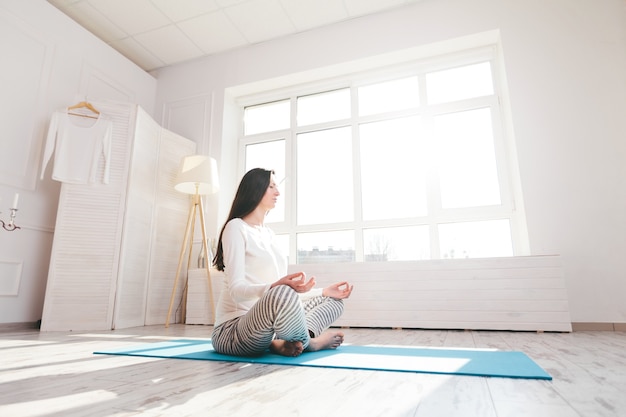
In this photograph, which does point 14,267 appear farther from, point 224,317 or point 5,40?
point 224,317

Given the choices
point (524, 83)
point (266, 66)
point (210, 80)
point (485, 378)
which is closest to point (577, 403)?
point (485, 378)

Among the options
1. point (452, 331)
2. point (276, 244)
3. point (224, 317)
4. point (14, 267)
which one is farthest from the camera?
point (14, 267)

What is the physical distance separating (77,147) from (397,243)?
2.94m

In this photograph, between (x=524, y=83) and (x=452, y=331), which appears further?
(x=524, y=83)

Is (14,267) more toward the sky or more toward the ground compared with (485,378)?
more toward the sky

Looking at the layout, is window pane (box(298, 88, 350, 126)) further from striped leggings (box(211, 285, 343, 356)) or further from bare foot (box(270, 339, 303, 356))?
bare foot (box(270, 339, 303, 356))

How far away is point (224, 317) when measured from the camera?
1527 mm

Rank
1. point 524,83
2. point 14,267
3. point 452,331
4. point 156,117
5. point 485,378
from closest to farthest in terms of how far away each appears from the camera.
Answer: point 485,378
point 452,331
point 14,267
point 524,83
point 156,117

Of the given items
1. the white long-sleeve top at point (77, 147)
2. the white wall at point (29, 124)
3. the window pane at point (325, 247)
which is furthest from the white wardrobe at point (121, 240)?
the window pane at point (325, 247)

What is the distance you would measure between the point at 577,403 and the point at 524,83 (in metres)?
3.01

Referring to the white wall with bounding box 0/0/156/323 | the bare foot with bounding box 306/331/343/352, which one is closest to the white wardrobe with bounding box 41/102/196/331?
the white wall with bounding box 0/0/156/323

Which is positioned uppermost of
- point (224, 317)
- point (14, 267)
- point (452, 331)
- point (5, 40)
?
point (5, 40)

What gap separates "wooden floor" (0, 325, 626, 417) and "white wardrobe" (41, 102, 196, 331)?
1.42 meters

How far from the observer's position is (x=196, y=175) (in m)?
3.45
